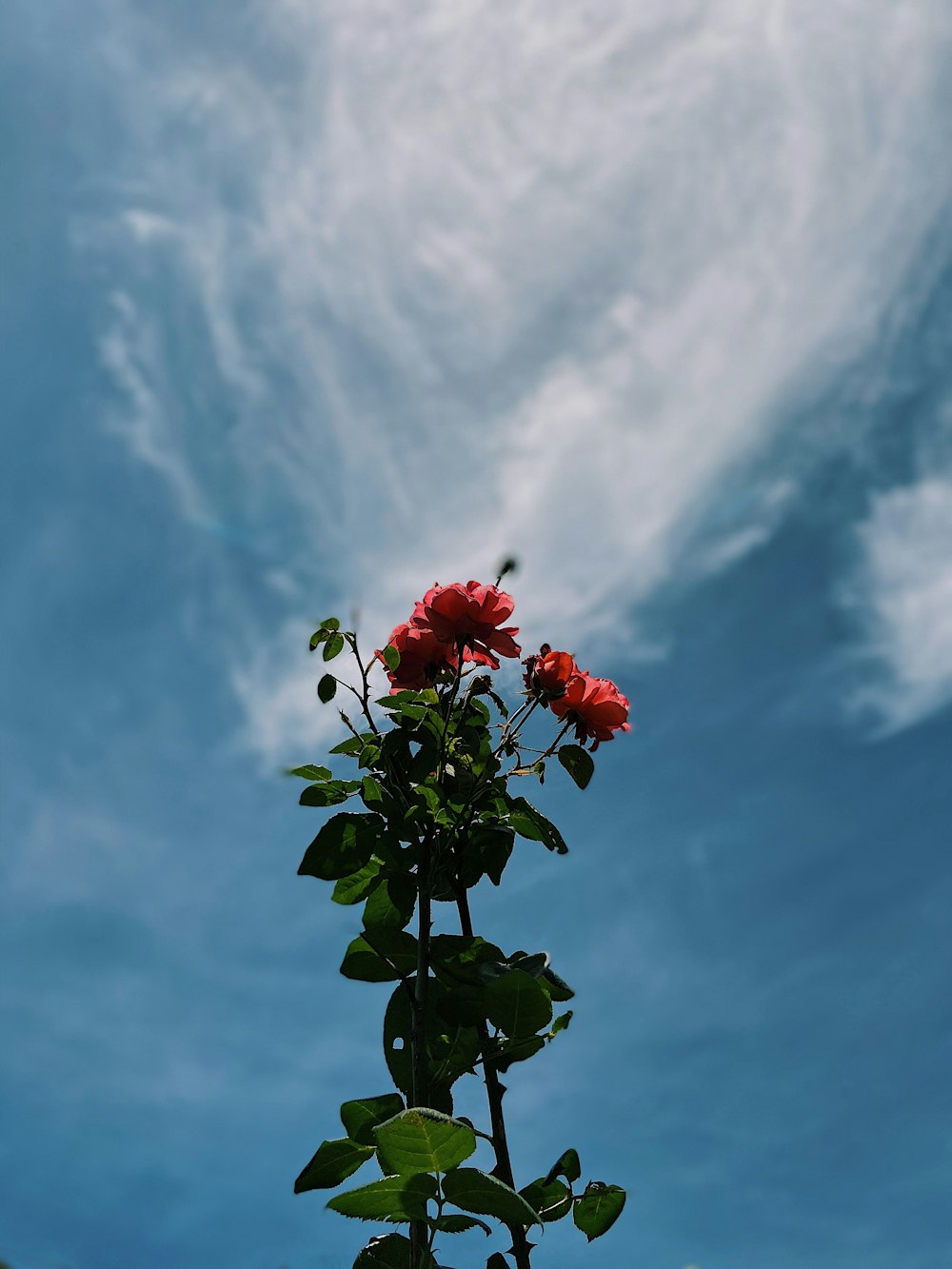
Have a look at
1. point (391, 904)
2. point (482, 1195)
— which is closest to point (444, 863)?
point (391, 904)

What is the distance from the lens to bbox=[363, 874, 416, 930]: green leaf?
230 cm

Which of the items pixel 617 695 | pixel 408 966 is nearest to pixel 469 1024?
pixel 408 966

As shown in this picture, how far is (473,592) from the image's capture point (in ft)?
8.21

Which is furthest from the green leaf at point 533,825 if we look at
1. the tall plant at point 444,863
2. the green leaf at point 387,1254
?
the green leaf at point 387,1254

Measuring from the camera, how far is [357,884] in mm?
2422

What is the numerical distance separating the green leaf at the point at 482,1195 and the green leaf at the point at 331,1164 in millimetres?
323

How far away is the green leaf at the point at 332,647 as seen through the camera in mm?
2537

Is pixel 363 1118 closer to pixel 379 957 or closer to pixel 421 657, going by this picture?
pixel 379 957

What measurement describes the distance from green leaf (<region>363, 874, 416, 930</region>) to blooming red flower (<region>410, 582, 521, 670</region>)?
630mm

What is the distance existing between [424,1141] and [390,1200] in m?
0.18

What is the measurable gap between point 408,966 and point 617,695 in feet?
3.00

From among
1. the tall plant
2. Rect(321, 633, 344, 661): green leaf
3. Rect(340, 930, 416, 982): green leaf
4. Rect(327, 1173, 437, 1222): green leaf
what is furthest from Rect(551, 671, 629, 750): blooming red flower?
Rect(327, 1173, 437, 1222): green leaf

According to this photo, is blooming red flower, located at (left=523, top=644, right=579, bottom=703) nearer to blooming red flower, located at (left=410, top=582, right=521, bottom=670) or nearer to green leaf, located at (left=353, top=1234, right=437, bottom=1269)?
blooming red flower, located at (left=410, top=582, right=521, bottom=670)

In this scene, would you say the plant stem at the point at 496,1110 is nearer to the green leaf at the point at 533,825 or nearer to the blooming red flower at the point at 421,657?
the green leaf at the point at 533,825
